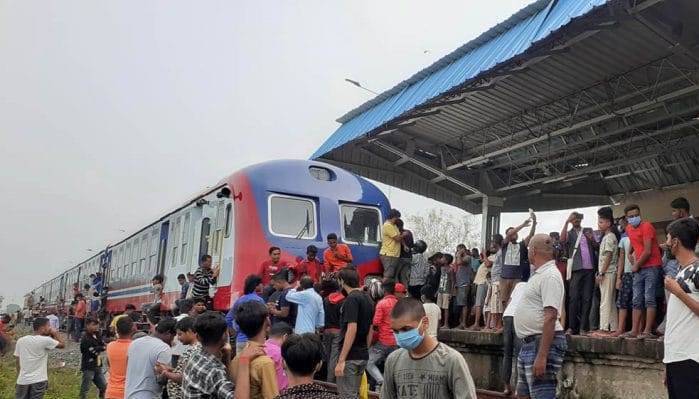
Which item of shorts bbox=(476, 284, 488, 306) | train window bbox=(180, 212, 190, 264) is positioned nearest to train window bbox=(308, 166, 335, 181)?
train window bbox=(180, 212, 190, 264)

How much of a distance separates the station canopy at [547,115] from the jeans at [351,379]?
525 centimetres

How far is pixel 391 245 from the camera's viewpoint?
1002cm

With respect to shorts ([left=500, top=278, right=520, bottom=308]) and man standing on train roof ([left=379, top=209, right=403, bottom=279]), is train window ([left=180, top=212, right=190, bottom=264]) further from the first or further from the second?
shorts ([left=500, top=278, right=520, bottom=308])

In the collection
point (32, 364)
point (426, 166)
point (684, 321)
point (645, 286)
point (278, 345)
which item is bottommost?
point (32, 364)

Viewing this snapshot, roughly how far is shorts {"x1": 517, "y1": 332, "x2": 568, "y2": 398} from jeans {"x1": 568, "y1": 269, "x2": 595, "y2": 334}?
140 inches

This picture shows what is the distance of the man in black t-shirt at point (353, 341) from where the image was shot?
20.8ft

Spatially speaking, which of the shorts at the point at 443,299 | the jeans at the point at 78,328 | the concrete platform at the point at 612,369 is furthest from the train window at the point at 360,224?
the jeans at the point at 78,328

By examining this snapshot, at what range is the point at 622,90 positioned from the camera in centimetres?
1245

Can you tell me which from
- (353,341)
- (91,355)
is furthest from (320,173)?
(353,341)

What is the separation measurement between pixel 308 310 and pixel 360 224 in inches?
154

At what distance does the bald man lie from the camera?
4.61 m

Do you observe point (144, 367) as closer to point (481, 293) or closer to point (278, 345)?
point (278, 345)

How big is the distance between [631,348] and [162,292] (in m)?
9.80

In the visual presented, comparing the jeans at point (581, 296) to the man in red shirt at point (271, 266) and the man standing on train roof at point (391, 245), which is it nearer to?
the man standing on train roof at point (391, 245)
